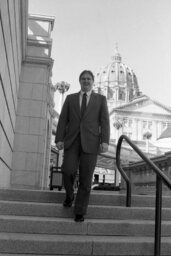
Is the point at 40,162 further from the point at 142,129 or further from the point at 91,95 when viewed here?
the point at 142,129

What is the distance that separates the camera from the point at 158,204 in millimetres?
3701

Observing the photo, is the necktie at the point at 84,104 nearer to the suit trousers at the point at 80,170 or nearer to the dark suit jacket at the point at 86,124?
the dark suit jacket at the point at 86,124

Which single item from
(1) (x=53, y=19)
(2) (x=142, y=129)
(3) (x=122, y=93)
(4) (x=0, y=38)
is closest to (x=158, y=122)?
(2) (x=142, y=129)

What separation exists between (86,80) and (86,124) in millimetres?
572

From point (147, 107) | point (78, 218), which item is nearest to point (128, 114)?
point (147, 107)

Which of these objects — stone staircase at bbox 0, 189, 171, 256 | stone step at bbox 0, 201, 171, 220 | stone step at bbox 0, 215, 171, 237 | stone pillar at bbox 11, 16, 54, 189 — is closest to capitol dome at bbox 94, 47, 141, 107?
stone pillar at bbox 11, 16, 54, 189

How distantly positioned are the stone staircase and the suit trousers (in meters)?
0.25

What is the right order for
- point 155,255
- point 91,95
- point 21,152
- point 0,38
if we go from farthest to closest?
1. point 21,152
2. point 0,38
3. point 91,95
4. point 155,255

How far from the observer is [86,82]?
4.34 m

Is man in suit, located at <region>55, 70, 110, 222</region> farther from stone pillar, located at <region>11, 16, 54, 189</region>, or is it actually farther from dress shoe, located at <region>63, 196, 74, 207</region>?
stone pillar, located at <region>11, 16, 54, 189</region>

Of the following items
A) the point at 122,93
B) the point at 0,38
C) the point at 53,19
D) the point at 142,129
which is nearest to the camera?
the point at 0,38

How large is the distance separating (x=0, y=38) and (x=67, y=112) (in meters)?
1.49

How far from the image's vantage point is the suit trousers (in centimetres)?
404

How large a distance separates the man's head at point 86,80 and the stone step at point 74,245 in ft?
6.02
